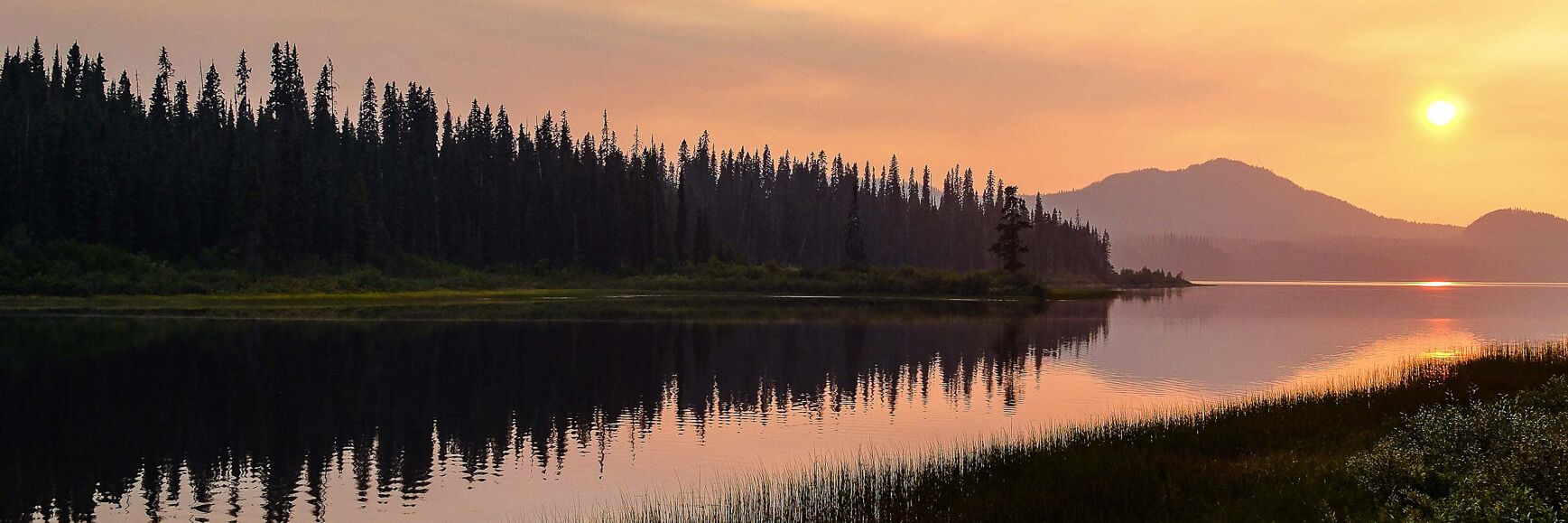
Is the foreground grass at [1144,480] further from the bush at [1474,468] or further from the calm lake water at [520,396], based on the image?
the calm lake water at [520,396]

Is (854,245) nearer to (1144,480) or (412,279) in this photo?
(412,279)

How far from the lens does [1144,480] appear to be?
18.7m

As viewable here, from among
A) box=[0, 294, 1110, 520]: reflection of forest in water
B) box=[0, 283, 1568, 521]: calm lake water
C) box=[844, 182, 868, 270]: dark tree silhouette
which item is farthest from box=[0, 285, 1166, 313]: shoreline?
box=[844, 182, 868, 270]: dark tree silhouette

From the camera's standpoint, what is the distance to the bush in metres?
12.6

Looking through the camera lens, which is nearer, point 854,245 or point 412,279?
point 412,279

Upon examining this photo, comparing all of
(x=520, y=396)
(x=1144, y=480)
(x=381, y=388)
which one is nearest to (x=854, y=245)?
(x=381, y=388)

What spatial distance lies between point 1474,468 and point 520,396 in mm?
28238

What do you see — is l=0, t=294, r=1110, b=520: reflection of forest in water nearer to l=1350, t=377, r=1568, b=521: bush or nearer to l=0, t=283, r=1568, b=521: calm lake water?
l=0, t=283, r=1568, b=521: calm lake water

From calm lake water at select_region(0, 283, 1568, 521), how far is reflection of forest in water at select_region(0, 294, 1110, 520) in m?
0.15

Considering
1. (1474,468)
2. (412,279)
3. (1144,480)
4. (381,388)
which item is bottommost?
(381,388)

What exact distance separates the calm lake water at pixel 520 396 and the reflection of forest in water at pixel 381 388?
147 mm

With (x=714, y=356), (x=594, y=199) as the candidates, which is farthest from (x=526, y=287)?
(x=714, y=356)

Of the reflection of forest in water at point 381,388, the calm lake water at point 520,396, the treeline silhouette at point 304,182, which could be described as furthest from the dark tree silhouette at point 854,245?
the reflection of forest in water at point 381,388

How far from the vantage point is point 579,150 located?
16500 cm
